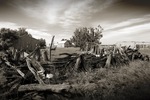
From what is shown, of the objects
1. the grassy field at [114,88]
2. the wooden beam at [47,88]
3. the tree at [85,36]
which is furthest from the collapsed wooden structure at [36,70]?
the tree at [85,36]

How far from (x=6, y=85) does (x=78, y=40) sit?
36.8 m

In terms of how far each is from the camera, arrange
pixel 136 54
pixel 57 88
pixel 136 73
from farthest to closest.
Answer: pixel 136 54
pixel 136 73
pixel 57 88

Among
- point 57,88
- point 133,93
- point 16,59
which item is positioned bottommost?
point 133,93

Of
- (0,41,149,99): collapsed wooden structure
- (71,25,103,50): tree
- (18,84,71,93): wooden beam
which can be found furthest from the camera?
(71,25,103,50): tree

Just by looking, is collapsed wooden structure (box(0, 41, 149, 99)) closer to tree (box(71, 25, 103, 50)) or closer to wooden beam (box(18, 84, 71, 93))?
wooden beam (box(18, 84, 71, 93))

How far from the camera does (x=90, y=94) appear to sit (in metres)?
4.11

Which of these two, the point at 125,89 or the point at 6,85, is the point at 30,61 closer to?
the point at 6,85

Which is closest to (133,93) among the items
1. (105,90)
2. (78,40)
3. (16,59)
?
(105,90)

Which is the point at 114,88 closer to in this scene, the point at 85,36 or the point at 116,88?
the point at 116,88

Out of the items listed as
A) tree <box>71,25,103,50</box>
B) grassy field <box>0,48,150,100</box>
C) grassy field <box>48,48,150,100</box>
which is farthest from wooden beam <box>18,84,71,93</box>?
tree <box>71,25,103,50</box>

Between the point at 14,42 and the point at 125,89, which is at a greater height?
the point at 14,42

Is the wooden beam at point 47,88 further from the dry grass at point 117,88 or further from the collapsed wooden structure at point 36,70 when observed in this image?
the dry grass at point 117,88

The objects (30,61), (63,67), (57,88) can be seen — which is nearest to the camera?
(57,88)

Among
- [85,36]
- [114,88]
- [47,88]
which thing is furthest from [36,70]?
[85,36]
